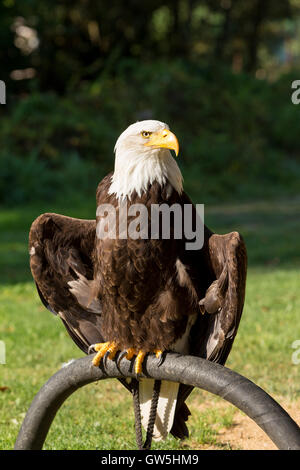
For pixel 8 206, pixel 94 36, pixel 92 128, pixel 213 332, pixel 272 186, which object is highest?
pixel 94 36

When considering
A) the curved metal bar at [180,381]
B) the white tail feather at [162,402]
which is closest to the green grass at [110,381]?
the white tail feather at [162,402]

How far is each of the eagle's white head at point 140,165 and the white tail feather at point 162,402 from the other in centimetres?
83

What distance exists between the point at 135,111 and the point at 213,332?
15947mm

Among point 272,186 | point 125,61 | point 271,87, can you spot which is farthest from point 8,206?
point 271,87

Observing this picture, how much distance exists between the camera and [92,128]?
16.6 metres

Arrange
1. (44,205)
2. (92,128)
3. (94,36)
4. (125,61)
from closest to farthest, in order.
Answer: (44,205) → (92,128) → (125,61) → (94,36)

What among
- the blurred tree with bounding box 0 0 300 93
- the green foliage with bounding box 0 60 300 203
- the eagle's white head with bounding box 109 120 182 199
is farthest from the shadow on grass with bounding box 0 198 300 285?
the blurred tree with bounding box 0 0 300 93

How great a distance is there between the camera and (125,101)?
1816cm

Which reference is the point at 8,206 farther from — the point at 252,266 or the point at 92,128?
the point at 252,266

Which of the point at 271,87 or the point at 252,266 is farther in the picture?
the point at 271,87

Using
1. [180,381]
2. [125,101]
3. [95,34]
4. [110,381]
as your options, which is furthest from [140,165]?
[95,34]

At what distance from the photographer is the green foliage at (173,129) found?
14.9 meters

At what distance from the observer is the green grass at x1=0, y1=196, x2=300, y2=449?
160 inches
